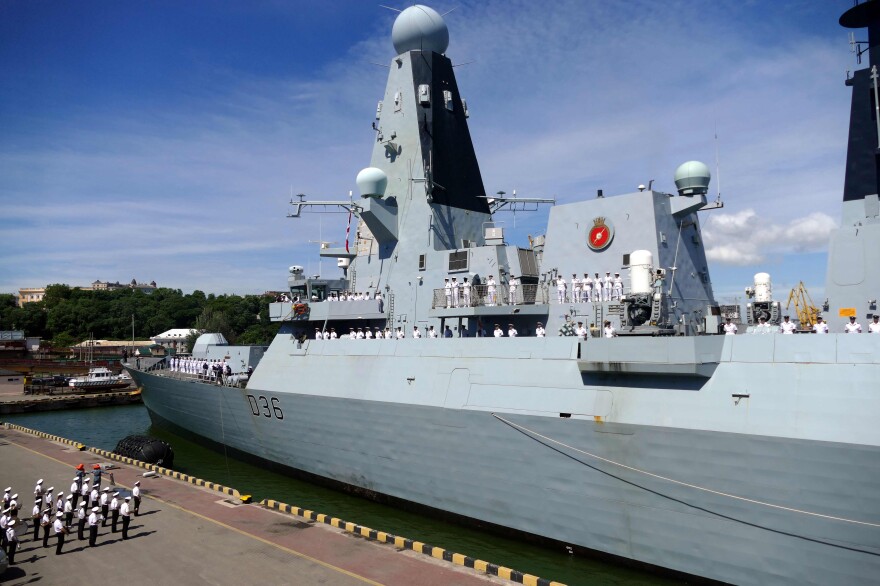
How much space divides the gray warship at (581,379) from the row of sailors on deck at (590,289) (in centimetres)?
9

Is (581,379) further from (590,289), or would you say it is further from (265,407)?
(265,407)

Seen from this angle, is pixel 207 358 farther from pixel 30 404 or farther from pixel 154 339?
pixel 154 339

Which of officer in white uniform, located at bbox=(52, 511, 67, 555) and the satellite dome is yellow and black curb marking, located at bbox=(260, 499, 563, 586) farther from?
the satellite dome

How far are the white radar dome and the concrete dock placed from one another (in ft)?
28.8

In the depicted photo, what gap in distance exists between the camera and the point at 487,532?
11.6m

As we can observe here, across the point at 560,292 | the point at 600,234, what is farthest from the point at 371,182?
the point at 600,234

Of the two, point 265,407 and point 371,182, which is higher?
point 371,182

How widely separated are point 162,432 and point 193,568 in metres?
18.6

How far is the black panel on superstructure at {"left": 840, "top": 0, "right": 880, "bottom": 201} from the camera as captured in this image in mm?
9992

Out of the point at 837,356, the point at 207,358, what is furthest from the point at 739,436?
the point at 207,358

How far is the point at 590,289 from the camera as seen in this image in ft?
40.7

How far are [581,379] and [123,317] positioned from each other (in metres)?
79.3

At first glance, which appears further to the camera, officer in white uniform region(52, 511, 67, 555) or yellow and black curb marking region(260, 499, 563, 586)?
officer in white uniform region(52, 511, 67, 555)

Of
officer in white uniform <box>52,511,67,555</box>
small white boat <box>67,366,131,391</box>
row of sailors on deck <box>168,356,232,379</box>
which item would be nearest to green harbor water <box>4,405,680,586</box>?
row of sailors on deck <box>168,356,232,379</box>
